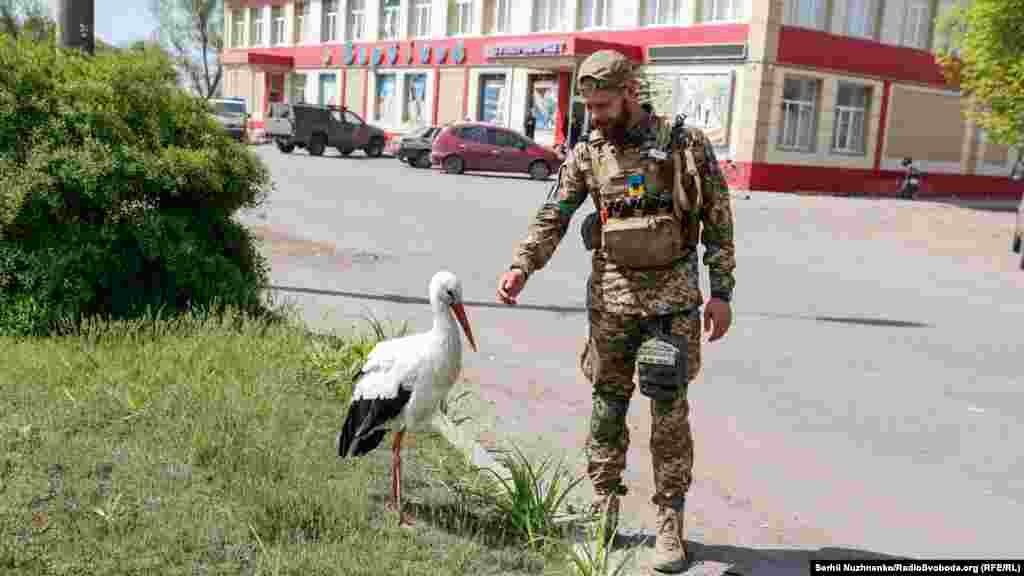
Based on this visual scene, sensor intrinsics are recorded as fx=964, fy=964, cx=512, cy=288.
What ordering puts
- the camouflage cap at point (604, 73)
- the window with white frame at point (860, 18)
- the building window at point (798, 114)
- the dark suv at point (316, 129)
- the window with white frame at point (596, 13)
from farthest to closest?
the window with white frame at point (596, 13) < the dark suv at point (316, 129) < the window with white frame at point (860, 18) < the building window at point (798, 114) < the camouflage cap at point (604, 73)

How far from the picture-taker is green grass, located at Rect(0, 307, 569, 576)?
3.47 metres

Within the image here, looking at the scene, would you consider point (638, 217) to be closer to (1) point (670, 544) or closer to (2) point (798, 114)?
(1) point (670, 544)

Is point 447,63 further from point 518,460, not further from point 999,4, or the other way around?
point 518,460

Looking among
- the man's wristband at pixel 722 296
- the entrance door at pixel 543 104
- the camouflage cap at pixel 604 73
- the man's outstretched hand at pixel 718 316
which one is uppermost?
the entrance door at pixel 543 104

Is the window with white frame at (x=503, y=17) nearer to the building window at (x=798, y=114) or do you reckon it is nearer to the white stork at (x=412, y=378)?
the building window at (x=798, y=114)

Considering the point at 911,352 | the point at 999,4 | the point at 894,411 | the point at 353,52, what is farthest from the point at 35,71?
the point at 353,52

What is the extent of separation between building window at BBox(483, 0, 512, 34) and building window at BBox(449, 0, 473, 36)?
1297 millimetres

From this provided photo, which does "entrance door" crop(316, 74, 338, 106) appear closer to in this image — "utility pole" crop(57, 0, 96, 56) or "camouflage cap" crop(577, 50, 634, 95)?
"utility pole" crop(57, 0, 96, 56)

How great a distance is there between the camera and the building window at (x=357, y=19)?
155 feet

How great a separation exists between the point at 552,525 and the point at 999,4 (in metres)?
21.1

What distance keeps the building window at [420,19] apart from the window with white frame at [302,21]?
9976mm

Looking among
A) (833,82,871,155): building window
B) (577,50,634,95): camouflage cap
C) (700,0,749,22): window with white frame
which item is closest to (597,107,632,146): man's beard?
(577,50,634,95): camouflage cap

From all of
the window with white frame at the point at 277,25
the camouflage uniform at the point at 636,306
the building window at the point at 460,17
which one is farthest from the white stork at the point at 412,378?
the window with white frame at the point at 277,25

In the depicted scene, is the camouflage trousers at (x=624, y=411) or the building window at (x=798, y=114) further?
the building window at (x=798, y=114)
